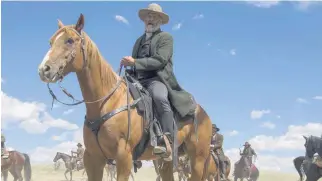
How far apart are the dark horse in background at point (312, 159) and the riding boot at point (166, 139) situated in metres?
8.53

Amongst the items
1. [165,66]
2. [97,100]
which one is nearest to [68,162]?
[165,66]

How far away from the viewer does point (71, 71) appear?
263 inches

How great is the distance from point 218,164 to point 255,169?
63.3 feet

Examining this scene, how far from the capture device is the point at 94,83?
274 inches

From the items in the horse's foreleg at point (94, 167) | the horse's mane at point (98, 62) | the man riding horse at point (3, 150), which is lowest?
the horse's foreleg at point (94, 167)

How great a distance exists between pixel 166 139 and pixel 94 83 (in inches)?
57.8

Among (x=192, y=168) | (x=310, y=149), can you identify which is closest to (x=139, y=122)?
(x=192, y=168)

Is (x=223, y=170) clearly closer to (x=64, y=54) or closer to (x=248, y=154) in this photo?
(x=64, y=54)

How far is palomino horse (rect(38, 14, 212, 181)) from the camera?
6480 mm

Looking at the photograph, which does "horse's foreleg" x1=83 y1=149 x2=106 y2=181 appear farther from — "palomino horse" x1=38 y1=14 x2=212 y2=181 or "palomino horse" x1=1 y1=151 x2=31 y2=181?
"palomino horse" x1=1 y1=151 x2=31 y2=181

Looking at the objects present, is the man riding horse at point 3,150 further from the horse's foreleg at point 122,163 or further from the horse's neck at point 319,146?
the horse's foreleg at point 122,163

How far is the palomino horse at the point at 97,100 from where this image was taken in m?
6.48

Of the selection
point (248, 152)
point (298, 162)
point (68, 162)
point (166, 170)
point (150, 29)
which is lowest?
point (166, 170)

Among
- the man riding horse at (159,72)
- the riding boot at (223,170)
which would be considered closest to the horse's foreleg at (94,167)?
the man riding horse at (159,72)
